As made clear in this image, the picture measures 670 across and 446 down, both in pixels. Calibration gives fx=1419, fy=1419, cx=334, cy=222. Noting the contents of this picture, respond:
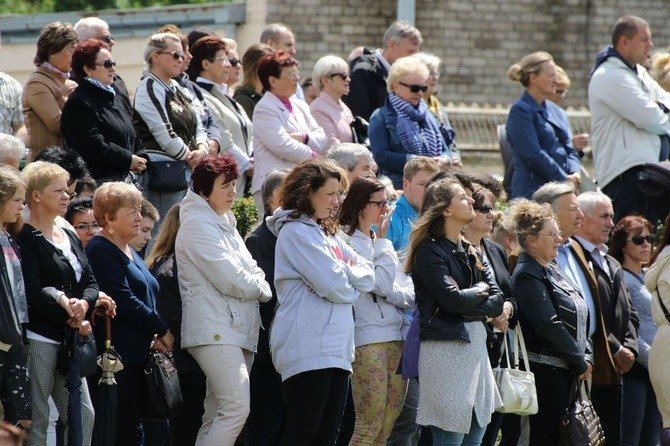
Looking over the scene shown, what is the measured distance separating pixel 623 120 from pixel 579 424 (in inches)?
164

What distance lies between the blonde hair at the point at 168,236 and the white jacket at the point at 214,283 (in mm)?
182

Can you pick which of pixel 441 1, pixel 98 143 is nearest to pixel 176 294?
pixel 98 143

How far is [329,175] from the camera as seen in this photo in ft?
27.4

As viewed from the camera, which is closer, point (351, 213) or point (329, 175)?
point (329, 175)

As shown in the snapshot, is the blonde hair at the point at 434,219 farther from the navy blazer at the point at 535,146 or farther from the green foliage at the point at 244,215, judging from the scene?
the navy blazer at the point at 535,146

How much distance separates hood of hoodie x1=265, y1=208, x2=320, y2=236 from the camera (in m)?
8.31

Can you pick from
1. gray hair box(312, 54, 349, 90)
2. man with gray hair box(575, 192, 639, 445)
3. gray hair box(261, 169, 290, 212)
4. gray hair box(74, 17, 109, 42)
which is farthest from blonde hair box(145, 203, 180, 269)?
gray hair box(312, 54, 349, 90)

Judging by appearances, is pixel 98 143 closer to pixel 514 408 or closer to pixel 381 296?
pixel 381 296

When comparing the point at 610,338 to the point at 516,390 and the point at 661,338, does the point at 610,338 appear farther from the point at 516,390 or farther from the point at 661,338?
the point at 516,390

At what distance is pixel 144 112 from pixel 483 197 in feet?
8.73

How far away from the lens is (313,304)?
8172 mm

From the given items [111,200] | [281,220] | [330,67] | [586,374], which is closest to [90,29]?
[330,67]

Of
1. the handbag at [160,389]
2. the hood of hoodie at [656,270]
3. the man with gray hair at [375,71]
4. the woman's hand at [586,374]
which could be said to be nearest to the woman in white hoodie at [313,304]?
the handbag at [160,389]

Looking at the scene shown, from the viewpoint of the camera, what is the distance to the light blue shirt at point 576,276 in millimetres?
9734
